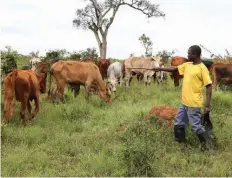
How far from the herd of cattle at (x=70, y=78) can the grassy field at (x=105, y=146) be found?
63 cm

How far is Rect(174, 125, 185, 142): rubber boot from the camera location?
796cm

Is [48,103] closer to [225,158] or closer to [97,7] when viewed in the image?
[225,158]

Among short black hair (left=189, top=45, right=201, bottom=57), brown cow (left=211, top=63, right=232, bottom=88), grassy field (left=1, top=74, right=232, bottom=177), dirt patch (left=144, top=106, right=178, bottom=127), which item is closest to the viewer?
grassy field (left=1, top=74, right=232, bottom=177)

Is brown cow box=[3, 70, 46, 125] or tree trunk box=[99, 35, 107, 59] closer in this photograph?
brown cow box=[3, 70, 46, 125]

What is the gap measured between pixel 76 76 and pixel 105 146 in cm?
559

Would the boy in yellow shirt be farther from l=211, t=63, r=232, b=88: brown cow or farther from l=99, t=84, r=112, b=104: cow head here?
l=211, t=63, r=232, b=88: brown cow

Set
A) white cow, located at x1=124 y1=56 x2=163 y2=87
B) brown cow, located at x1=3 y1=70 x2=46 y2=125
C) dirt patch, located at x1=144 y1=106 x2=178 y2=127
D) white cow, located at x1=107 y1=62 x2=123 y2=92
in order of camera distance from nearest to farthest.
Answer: dirt patch, located at x1=144 y1=106 x2=178 y2=127 < brown cow, located at x1=3 y1=70 x2=46 y2=125 < white cow, located at x1=107 y1=62 x2=123 y2=92 < white cow, located at x1=124 y1=56 x2=163 y2=87

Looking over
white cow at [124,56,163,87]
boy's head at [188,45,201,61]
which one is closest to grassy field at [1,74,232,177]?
boy's head at [188,45,201,61]

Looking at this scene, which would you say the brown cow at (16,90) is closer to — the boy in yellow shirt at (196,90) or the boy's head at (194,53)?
the boy in yellow shirt at (196,90)

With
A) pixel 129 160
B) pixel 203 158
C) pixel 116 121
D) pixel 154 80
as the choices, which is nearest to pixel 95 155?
pixel 129 160

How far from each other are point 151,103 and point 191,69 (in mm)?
4791

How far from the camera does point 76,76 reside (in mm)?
13406

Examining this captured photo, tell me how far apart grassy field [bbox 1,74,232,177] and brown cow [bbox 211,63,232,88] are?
112 inches

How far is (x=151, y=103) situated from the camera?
12.4m
